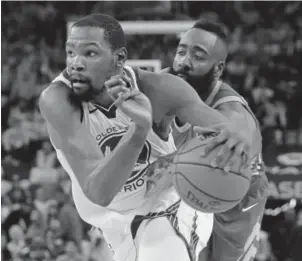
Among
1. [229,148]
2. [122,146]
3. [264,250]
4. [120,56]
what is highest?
[120,56]

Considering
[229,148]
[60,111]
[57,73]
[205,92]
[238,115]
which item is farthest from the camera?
[57,73]

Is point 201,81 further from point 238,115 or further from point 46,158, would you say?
point 46,158

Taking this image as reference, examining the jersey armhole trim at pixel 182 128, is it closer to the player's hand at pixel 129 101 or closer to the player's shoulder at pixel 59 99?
the player's shoulder at pixel 59 99

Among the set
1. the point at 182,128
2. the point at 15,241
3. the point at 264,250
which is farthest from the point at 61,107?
the point at 264,250

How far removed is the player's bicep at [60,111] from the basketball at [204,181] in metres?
0.52

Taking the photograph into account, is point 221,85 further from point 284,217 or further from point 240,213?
point 284,217

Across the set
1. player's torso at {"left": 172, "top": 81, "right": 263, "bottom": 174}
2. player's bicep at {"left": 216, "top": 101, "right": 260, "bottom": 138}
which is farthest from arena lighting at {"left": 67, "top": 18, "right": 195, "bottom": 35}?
player's bicep at {"left": 216, "top": 101, "right": 260, "bottom": 138}

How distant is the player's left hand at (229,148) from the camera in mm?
3201

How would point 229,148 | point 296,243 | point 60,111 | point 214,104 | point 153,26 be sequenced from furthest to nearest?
point 296,243 → point 153,26 → point 214,104 → point 60,111 → point 229,148

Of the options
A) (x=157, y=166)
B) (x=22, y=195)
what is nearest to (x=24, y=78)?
(x=22, y=195)

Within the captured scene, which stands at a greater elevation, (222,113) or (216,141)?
(216,141)

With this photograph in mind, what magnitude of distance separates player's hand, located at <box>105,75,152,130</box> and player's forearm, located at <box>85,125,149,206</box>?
0.07 meters

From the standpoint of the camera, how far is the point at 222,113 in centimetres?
389

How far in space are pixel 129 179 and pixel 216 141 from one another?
592 mm
